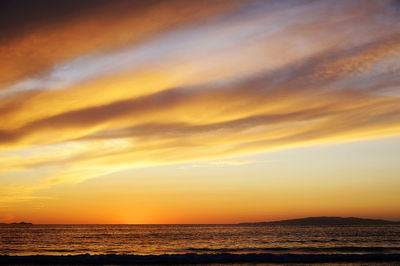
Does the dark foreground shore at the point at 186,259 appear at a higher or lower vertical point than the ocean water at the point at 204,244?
higher

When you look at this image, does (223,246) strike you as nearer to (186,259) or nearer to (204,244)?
(204,244)

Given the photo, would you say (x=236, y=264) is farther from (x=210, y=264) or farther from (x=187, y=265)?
(x=187, y=265)

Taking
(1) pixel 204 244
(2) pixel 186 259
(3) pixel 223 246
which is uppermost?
(2) pixel 186 259

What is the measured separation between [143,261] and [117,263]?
2.95m

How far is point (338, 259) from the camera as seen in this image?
3338 cm

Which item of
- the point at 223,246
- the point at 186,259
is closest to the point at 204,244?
the point at 223,246

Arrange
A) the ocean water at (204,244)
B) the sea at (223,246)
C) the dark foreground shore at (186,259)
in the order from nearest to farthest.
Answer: the dark foreground shore at (186,259) < the sea at (223,246) < the ocean water at (204,244)

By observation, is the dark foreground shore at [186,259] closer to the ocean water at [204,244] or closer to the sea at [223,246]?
the sea at [223,246]

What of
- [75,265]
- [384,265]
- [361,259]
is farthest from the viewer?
[361,259]

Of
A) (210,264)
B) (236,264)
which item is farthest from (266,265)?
(210,264)

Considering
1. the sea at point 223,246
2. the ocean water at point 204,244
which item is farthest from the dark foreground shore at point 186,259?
the ocean water at point 204,244

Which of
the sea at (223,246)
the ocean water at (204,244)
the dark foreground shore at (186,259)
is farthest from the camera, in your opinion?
the ocean water at (204,244)

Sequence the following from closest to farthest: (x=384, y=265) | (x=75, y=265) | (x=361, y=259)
→ 1. (x=384, y=265)
2. (x=75, y=265)
3. (x=361, y=259)

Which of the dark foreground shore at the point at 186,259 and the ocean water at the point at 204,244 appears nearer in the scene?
the dark foreground shore at the point at 186,259
